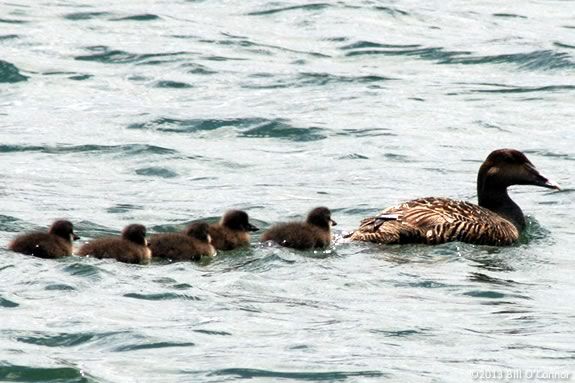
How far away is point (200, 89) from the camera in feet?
76.2

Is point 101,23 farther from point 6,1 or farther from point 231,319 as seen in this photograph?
point 231,319

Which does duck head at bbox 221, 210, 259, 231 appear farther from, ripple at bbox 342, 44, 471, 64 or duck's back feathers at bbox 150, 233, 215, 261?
ripple at bbox 342, 44, 471, 64

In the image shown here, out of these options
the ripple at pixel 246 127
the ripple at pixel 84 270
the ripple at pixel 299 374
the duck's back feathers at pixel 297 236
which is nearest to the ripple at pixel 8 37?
the ripple at pixel 246 127

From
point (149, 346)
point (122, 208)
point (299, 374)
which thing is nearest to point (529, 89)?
point (122, 208)

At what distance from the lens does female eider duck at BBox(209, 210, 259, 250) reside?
47.6 feet

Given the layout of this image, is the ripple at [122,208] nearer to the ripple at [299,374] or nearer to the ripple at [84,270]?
the ripple at [84,270]

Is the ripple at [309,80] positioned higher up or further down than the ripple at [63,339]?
further down

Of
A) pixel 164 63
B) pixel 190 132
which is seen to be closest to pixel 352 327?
pixel 190 132

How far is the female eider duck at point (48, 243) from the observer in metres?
13.6

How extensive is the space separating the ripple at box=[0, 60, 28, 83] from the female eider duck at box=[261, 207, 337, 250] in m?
9.56

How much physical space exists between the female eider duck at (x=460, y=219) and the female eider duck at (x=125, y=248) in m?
2.00

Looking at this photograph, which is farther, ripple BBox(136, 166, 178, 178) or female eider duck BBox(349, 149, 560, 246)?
ripple BBox(136, 166, 178, 178)

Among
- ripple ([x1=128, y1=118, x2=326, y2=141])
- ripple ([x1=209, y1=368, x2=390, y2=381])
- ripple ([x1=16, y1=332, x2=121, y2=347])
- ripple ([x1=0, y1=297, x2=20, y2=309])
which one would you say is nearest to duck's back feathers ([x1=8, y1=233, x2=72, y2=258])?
ripple ([x1=0, y1=297, x2=20, y2=309])

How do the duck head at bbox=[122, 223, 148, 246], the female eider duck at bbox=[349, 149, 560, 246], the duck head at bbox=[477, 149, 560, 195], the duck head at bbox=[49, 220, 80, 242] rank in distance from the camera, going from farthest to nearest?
the duck head at bbox=[477, 149, 560, 195], the female eider duck at bbox=[349, 149, 560, 246], the duck head at bbox=[49, 220, 80, 242], the duck head at bbox=[122, 223, 148, 246]
